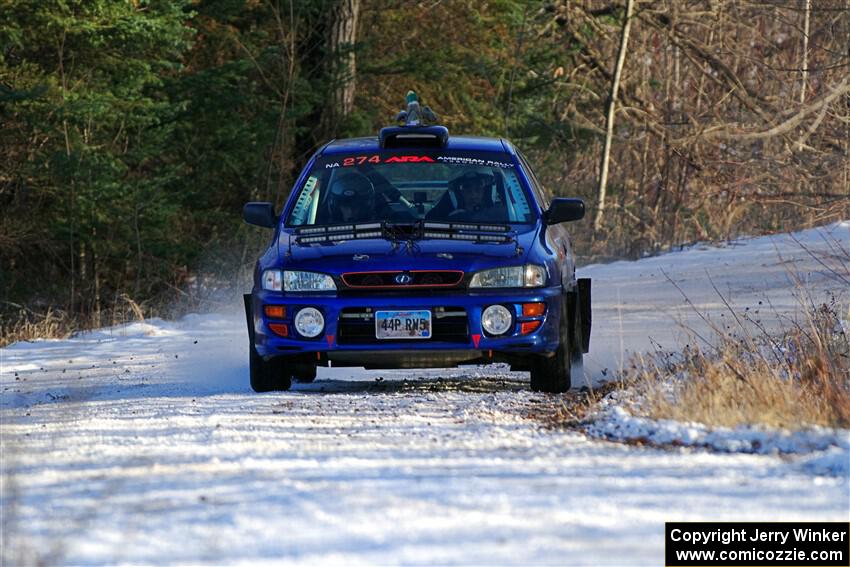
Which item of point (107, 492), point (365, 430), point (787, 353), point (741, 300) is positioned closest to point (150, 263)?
point (741, 300)

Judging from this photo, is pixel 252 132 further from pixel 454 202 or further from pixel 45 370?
pixel 454 202

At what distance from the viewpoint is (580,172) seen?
37.1 meters

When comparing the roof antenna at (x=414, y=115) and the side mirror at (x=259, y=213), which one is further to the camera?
the roof antenna at (x=414, y=115)

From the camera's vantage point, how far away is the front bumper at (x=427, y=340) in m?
9.38

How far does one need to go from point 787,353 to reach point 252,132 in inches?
694

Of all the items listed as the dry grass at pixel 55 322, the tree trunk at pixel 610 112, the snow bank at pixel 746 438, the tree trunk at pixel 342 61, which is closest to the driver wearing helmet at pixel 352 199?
the snow bank at pixel 746 438

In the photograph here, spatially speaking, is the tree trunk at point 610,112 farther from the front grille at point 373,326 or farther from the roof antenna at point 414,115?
the front grille at point 373,326

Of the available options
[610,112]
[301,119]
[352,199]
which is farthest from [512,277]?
[610,112]

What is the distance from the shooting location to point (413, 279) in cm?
946

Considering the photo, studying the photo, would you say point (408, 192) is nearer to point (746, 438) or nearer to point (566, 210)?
point (566, 210)

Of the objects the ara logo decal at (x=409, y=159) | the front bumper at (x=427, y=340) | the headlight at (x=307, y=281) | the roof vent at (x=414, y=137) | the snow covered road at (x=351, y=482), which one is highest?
the roof vent at (x=414, y=137)

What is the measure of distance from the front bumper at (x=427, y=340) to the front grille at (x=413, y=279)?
65mm

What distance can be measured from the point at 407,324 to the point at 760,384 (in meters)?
2.25

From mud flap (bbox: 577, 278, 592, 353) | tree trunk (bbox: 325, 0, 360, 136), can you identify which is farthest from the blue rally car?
tree trunk (bbox: 325, 0, 360, 136)
